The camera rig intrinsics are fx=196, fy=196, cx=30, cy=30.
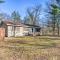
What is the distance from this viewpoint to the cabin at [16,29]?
4823 cm

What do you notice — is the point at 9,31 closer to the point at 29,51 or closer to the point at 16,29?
the point at 16,29

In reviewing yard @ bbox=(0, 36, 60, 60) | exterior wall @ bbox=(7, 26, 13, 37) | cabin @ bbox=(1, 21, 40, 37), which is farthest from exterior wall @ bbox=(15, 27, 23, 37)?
yard @ bbox=(0, 36, 60, 60)

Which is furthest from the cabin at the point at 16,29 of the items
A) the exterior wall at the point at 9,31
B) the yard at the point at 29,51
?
the yard at the point at 29,51

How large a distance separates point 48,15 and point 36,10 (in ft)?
52.0

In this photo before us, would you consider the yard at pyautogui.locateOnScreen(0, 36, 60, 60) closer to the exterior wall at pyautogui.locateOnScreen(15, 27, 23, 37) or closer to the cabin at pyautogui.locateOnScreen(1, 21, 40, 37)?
the cabin at pyautogui.locateOnScreen(1, 21, 40, 37)

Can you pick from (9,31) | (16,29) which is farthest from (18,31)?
(9,31)

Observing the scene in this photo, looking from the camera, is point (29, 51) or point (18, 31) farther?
point (18, 31)

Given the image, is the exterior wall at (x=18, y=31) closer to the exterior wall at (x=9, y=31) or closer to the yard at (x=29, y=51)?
the exterior wall at (x=9, y=31)

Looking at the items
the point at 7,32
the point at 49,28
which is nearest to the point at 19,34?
the point at 7,32

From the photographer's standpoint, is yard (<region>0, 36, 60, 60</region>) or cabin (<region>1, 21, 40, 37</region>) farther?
cabin (<region>1, 21, 40, 37</region>)

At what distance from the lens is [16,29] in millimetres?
50562

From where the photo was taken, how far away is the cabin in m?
48.2

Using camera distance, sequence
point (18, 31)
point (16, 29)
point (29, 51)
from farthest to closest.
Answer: point (18, 31), point (16, 29), point (29, 51)

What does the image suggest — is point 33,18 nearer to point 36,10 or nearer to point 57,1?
point 36,10
